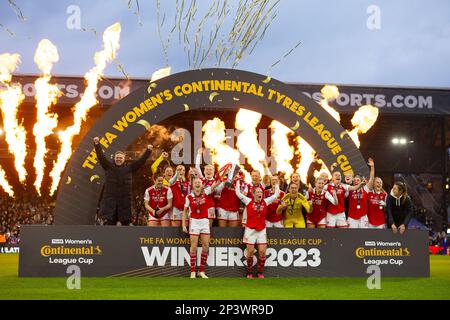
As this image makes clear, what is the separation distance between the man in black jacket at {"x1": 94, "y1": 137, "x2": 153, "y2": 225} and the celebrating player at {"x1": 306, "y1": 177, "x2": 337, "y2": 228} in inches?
146

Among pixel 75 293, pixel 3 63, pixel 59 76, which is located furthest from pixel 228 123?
pixel 75 293

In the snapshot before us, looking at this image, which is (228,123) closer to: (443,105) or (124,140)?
(443,105)

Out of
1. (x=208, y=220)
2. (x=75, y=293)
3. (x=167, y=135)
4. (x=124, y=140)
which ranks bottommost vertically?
(x=75, y=293)

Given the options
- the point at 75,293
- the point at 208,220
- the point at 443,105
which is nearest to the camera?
the point at 75,293

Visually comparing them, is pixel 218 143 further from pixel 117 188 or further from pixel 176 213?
pixel 117 188

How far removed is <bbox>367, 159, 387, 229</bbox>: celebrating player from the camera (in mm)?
14219

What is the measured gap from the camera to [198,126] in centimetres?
3122

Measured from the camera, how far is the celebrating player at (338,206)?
45.7 ft

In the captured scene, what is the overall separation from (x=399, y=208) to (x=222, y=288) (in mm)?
4939

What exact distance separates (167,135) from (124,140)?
17.6m

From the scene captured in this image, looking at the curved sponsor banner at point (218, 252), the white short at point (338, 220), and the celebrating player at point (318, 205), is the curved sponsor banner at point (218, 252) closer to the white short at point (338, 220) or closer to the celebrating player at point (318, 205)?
the white short at point (338, 220)

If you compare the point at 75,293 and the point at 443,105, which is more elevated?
the point at 443,105

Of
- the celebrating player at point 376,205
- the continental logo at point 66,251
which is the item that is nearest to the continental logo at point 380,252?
the celebrating player at point 376,205

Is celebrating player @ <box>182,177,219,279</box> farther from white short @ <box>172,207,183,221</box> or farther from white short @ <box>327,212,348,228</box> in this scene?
white short @ <box>327,212,348,228</box>
